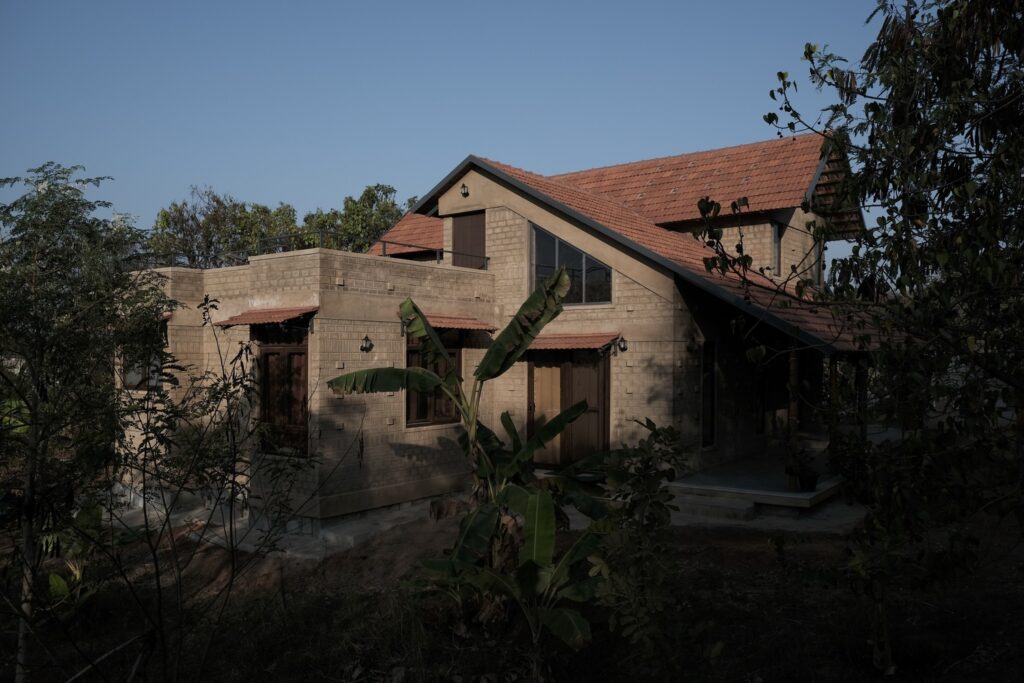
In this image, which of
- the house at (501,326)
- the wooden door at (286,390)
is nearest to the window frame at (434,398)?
the house at (501,326)

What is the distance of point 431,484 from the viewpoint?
1364 cm

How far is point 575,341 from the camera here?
13.7 meters

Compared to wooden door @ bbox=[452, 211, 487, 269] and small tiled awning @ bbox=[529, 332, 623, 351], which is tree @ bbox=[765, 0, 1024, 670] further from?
wooden door @ bbox=[452, 211, 487, 269]

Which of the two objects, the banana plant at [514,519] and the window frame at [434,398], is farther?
the window frame at [434,398]

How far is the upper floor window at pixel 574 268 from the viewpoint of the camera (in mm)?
14016

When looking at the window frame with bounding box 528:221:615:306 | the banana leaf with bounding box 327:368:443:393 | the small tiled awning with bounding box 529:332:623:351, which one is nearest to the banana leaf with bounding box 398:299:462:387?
the banana leaf with bounding box 327:368:443:393

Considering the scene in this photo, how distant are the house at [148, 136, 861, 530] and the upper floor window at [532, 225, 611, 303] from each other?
3 cm

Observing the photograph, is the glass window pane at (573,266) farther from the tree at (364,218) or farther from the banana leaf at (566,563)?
the tree at (364,218)

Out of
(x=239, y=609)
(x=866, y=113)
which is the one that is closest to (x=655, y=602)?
(x=866, y=113)

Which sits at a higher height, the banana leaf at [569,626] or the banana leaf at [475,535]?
the banana leaf at [475,535]

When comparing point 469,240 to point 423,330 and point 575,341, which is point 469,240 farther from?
point 423,330

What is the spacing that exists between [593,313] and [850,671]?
8.56m

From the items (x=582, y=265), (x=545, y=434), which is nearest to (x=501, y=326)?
(x=582, y=265)

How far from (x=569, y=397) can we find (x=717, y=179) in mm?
7012
